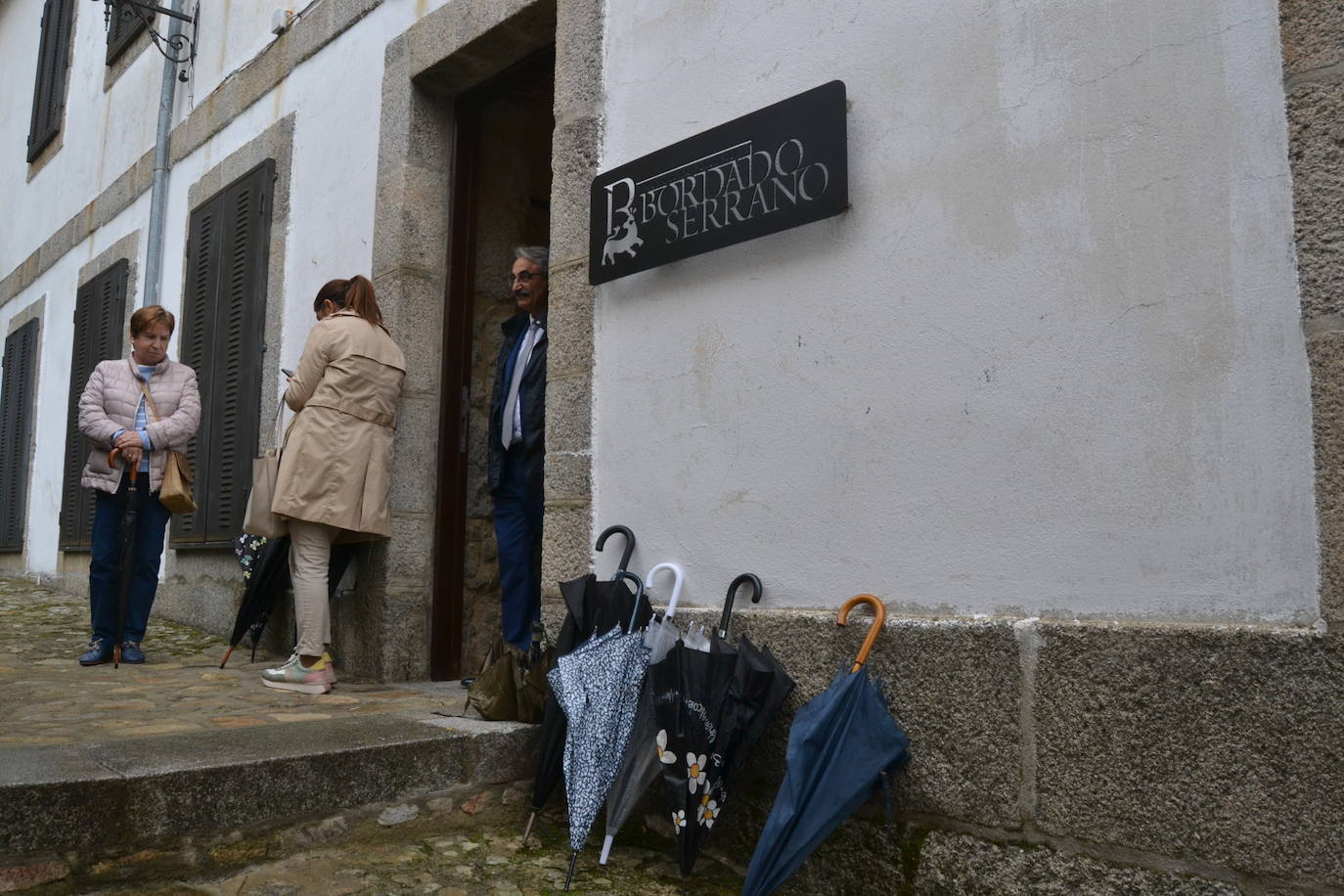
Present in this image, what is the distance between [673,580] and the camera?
354 cm

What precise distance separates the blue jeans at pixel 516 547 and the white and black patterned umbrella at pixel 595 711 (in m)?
1.38

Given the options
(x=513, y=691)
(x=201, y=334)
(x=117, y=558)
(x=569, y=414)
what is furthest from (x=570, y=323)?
(x=201, y=334)

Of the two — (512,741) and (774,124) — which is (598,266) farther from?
(512,741)

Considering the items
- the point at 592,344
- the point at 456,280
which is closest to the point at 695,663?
the point at 592,344

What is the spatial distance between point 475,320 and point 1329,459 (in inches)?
153

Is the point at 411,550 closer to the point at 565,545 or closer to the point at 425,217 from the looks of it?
the point at 565,545

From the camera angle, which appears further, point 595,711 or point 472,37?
point 472,37

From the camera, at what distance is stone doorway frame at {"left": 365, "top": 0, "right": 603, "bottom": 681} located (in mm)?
4117

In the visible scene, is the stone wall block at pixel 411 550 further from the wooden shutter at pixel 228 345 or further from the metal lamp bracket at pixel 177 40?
the metal lamp bracket at pixel 177 40

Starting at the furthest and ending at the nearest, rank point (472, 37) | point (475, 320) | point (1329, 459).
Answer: point (475, 320)
point (472, 37)
point (1329, 459)

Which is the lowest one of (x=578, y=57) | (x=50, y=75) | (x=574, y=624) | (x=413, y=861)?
(x=413, y=861)

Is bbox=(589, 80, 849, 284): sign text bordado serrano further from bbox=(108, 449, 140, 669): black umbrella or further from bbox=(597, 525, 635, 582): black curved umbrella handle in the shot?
bbox=(108, 449, 140, 669): black umbrella

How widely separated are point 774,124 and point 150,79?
20.3 ft

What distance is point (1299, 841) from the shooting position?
2.17m
